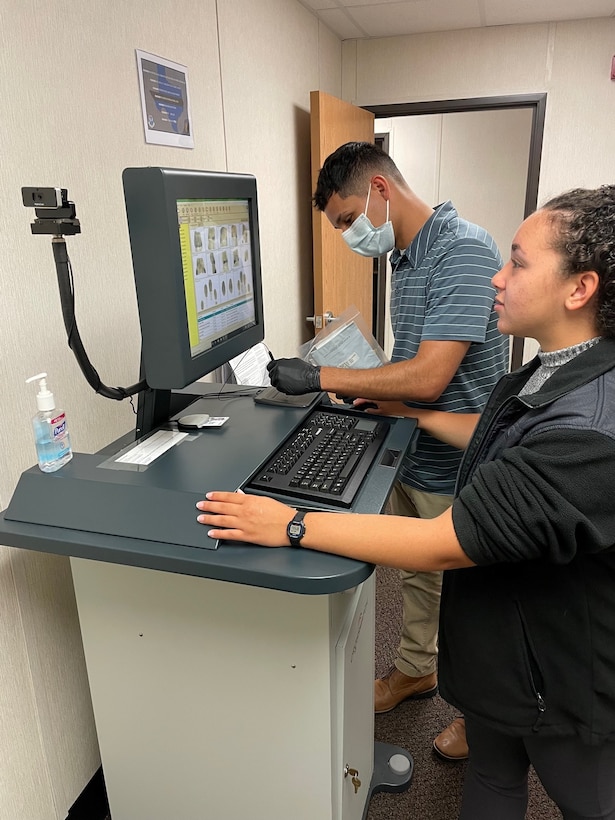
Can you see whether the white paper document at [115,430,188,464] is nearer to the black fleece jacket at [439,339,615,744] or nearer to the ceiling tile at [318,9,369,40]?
the black fleece jacket at [439,339,615,744]

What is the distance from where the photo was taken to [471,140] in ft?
14.7

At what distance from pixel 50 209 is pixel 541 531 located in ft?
2.89

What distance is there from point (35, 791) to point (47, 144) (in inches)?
52.0

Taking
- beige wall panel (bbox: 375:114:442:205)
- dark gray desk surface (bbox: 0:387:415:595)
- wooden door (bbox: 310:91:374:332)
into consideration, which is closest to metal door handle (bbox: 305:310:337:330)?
wooden door (bbox: 310:91:374:332)

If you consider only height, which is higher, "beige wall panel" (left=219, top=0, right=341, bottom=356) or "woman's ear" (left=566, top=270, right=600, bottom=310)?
"beige wall panel" (left=219, top=0, right=341, bottom=356)

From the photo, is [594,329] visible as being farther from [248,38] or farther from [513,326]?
[248,38]

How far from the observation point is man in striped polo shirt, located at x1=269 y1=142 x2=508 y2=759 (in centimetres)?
143

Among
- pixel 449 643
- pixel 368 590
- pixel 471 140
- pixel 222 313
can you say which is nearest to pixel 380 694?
pixel 368 590

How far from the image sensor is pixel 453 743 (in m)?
1.70

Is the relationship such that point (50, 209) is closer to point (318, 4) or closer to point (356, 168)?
point (356, 168)

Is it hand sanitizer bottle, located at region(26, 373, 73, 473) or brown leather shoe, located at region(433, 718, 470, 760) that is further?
brown leather shoe, located at region(433, 718, 470, 760)

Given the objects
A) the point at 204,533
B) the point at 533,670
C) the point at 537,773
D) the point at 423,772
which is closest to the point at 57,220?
the point at 204,533

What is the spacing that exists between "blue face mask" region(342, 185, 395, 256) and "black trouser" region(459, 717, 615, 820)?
1.19 metres

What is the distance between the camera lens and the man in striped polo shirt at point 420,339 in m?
1.43
